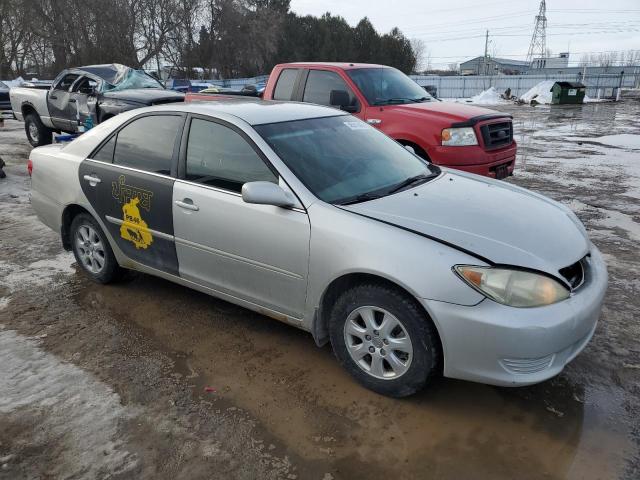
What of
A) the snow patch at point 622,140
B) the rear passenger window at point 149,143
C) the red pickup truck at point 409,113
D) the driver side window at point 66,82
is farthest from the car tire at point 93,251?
the snow patch at point 622,140

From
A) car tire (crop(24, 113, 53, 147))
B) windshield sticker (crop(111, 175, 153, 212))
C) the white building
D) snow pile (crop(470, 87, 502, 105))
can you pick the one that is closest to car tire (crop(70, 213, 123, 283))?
windshield sticker (crop(111, 175, 153, 212))

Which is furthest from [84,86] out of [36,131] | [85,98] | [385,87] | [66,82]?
[385,87]

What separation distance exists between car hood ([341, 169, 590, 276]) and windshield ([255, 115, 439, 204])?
182 millimetres

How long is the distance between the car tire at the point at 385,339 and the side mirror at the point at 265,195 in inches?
25.9

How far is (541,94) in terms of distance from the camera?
103 ft

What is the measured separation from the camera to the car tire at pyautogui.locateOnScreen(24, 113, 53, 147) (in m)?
12.1

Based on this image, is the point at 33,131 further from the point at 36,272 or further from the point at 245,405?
the point at 245,405

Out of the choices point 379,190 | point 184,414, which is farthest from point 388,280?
point 184,414

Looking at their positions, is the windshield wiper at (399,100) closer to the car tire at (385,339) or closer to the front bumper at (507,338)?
the car tire at (385,339)

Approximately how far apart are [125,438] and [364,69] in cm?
616

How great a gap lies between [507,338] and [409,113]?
4.75 metres

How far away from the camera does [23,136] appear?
1469cm

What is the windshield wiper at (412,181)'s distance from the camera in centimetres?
357

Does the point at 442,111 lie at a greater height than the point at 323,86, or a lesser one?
lesser
